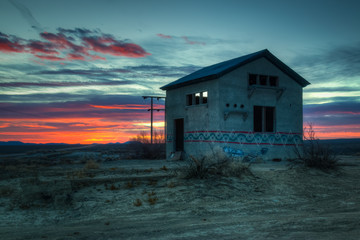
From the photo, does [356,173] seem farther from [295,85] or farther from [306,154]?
[295,85]

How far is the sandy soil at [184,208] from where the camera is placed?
6.06 m

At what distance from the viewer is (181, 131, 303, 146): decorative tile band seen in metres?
18.6

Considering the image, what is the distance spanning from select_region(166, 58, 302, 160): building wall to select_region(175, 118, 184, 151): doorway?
0.75m

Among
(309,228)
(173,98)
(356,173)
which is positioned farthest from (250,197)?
(173,98)

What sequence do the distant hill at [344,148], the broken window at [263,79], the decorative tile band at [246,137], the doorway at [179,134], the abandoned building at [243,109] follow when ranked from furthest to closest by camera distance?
the doorway at [179,134] → the broken window at [263,79] → the abandoned building at [243,109] → the decorative tile band at [246,137] → the distant hill at [344,148]

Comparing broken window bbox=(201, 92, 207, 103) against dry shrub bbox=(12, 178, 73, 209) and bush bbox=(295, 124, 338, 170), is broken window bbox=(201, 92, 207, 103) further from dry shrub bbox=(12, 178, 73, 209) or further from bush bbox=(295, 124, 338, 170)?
dry shrub bbox=(12, 178, 73, 209)

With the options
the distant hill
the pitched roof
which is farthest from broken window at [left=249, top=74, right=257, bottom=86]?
the distant hill

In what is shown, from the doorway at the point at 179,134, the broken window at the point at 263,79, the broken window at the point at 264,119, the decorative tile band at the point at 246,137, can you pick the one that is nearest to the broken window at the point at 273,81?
the broken window at the point at 263,79

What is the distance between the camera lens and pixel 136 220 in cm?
694

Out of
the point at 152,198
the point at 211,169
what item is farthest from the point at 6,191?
the point at 211,169

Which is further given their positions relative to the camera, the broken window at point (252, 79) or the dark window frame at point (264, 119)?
the broken window at point (252, 79)

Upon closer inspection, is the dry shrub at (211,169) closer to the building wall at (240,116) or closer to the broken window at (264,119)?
the building wall at (240,116)

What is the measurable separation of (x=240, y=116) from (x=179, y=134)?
515 centimetres

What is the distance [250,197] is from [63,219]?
472 cm
